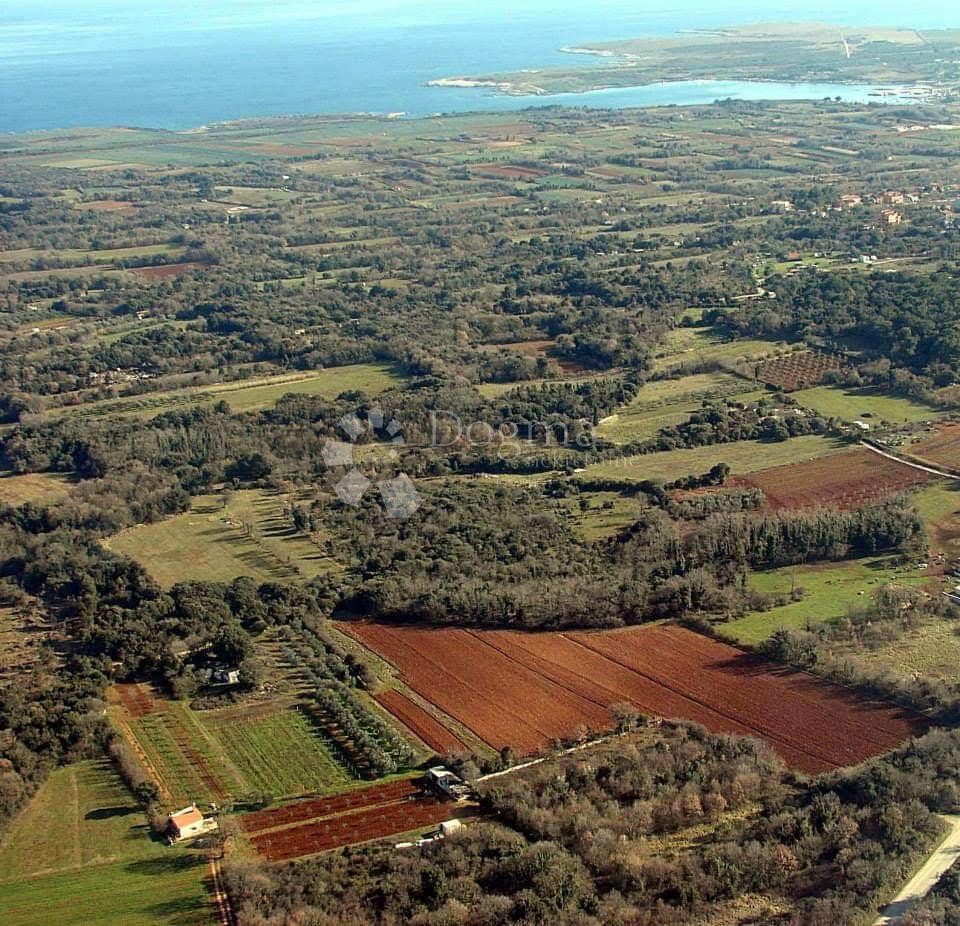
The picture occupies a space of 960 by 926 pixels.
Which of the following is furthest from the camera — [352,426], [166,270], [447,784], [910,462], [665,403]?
[166,270]

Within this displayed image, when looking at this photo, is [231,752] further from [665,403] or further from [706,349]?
[706,349]

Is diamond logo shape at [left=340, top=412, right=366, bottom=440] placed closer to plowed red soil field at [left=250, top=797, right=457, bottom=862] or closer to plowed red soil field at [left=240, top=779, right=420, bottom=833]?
plowed red soil field at [left=240, top=779, right=420, bottom=833]

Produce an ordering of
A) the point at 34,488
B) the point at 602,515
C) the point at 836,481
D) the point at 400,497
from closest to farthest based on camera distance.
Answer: the point at 602,515 → the point at 836,481 → the point at 400,497 → the point at 34,488

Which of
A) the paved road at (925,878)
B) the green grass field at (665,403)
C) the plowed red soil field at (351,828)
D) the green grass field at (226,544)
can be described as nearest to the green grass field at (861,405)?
the green grass field at (665,403)

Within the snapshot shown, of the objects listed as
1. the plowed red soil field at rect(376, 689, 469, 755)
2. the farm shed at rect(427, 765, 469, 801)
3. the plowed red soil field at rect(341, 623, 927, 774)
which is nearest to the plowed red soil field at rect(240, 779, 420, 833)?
the farm shed at rect(427, 765, 469, 801)

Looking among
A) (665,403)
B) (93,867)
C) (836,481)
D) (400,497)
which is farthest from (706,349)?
(93,867)

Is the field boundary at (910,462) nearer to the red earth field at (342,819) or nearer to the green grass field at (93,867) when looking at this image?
the red earth field at (342,819)
